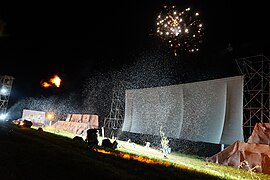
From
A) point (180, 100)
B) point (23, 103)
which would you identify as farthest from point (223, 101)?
point (23, 103)

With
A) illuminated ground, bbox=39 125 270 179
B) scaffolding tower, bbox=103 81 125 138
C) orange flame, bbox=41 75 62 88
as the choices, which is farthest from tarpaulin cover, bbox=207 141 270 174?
orange flame, bbox=41 75 62 88

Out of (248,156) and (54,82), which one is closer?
(248,156)

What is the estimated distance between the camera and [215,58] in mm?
19844

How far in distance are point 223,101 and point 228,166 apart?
17.5ft

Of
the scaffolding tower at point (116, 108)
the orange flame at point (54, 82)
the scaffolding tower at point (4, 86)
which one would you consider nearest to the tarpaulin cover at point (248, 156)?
the scaffolding tower at point (116, 108)

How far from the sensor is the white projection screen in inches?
626

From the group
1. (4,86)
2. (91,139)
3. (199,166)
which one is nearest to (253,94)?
(199,166)

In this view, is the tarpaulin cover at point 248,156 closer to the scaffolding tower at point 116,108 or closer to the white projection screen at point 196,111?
the white projection screen at point 196,111

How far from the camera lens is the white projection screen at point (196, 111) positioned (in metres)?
15.9

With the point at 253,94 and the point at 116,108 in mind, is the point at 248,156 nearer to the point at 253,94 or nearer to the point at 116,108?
the point at 253,94

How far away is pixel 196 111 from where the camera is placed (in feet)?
59.9

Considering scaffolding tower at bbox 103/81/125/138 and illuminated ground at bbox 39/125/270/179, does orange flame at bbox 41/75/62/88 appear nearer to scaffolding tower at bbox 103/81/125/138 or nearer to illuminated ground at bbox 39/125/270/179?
scaffolding tower at bbox 103/81/125/138

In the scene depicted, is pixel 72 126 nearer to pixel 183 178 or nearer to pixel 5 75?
pixel 5 75

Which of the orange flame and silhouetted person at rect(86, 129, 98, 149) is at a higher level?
the orange flame
